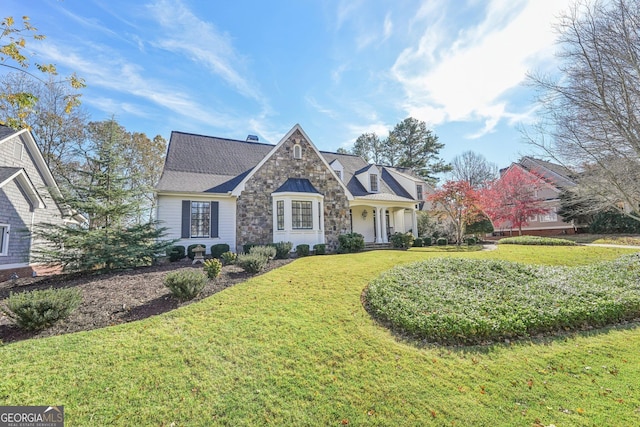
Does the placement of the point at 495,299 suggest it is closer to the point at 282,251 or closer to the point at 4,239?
the point at 282,251

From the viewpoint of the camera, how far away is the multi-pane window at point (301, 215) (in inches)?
579

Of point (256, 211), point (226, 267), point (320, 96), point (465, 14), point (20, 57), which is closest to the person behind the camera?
point (20, 57)

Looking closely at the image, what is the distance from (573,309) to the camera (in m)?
6.05

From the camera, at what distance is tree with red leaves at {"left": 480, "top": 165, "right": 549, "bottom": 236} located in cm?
2312

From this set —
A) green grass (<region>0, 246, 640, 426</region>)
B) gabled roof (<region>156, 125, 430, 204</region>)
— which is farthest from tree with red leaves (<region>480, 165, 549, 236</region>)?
green grass (<region>0, 246, 640, 426</region>)

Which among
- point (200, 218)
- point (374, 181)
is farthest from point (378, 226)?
point (200, 218)

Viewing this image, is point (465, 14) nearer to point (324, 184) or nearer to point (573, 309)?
point (573, 309)

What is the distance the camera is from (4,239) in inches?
449

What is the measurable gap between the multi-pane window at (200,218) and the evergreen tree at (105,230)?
275 centimetres

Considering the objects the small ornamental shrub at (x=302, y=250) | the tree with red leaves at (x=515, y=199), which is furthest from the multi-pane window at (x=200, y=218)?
the tree with red leaves at (x=515, y=199)

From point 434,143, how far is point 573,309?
3488 centimetres

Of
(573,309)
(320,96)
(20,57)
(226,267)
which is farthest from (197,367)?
(320,96)

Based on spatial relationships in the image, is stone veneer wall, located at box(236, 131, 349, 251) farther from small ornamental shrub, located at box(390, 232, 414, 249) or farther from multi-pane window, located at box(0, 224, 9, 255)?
multi-pane window, located at box(0, 224, 9, 255)

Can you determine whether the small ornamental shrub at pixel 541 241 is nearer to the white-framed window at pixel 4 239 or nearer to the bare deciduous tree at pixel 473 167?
the bare deciduous tree at pixel 473 167
